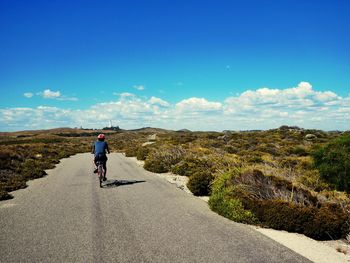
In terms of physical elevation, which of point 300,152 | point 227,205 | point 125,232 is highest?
point 227,205

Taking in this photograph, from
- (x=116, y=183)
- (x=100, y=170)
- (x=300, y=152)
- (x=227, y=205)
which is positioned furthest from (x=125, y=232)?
(x=300, y=152)

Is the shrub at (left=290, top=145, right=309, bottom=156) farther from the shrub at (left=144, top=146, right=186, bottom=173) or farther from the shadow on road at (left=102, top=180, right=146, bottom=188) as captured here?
the shadow on road at (left=102, top=180, right=146, bottom=188)

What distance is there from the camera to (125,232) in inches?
287

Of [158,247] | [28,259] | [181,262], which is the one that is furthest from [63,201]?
[181,262]

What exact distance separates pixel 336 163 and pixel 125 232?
35.2 feet

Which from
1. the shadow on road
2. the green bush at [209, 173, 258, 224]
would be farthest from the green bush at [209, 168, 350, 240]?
the shadow on road

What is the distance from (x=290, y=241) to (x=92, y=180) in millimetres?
11885

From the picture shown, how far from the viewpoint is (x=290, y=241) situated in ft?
22.9

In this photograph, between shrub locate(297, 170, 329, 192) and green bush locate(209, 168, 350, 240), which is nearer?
green bush locate(209, 168, 350, 240)

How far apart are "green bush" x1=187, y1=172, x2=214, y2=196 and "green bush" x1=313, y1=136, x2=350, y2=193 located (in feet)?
18.0

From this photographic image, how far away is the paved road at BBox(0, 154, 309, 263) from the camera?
19.5 ft

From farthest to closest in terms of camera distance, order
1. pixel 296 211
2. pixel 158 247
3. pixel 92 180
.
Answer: pixel 92 180 → pixel 296 211 → pixel 158 247

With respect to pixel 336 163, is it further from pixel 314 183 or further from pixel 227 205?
pixel 227 205

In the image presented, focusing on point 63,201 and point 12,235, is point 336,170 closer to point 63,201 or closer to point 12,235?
point 63,201
